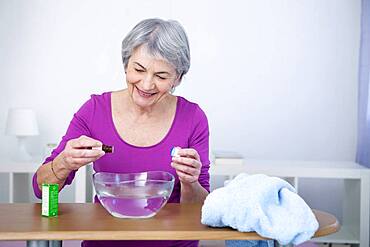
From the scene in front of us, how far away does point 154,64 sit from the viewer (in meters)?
2.00

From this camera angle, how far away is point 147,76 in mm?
2008

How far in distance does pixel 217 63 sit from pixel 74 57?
3.31 ft

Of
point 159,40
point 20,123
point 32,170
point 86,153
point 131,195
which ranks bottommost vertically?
point 32,170

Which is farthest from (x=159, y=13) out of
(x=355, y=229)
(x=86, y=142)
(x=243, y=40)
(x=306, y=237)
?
(x=306, y=237)

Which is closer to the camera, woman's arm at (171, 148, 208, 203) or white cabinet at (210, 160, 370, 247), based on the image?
woman's arm at (171, 148, 208, 203)

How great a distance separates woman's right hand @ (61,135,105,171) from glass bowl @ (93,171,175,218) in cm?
6

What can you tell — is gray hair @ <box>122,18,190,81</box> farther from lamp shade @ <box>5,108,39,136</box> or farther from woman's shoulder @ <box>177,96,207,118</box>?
lamp shade @ <box>5,108,39,136</box>

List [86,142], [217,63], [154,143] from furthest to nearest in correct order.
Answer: [217,63]
[154,143]
[86,142]

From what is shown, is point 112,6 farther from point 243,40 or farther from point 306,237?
point 306,237

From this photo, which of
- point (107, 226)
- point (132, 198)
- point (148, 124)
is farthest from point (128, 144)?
point (107, 226)

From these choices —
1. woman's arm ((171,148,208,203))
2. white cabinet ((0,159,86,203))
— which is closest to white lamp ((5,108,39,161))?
white cabinet ((0,159,86,203))

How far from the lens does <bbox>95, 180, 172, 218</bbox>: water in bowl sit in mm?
1637

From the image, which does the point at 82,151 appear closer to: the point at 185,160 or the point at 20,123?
the point at 185,160

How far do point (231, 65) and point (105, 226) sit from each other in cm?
293
